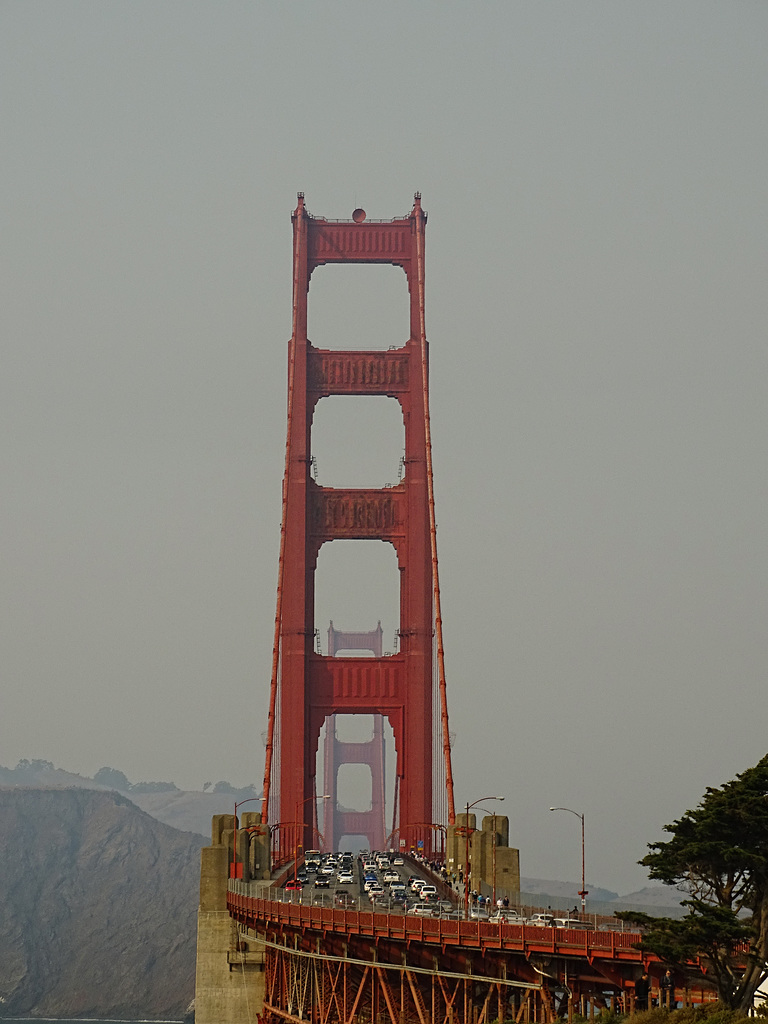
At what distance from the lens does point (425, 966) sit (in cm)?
5459

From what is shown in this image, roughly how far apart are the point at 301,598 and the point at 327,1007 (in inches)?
1586

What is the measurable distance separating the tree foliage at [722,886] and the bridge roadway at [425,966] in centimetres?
203

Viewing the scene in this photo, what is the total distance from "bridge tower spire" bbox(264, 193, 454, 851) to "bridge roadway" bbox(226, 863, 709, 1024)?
88.2 ft

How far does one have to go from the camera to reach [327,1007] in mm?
61375

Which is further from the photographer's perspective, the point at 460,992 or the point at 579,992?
the point at 460,992

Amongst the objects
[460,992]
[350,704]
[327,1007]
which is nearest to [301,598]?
[350,704]

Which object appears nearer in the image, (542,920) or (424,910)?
(542,920)

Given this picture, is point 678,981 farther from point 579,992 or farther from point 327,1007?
point 327,1007

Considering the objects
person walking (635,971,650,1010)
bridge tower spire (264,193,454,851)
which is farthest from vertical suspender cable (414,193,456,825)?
person walking (635,971,650,1010)

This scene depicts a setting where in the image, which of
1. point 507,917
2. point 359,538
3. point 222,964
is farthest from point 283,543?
point 507,917

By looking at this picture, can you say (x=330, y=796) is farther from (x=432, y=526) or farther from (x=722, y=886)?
(x=722, y=886)

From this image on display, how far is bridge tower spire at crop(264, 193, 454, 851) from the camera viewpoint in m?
97.0

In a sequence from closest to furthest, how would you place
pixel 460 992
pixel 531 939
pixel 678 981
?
pixel 678 981, pixel 531 939, pixel 460 992

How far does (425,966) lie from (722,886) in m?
15.7
